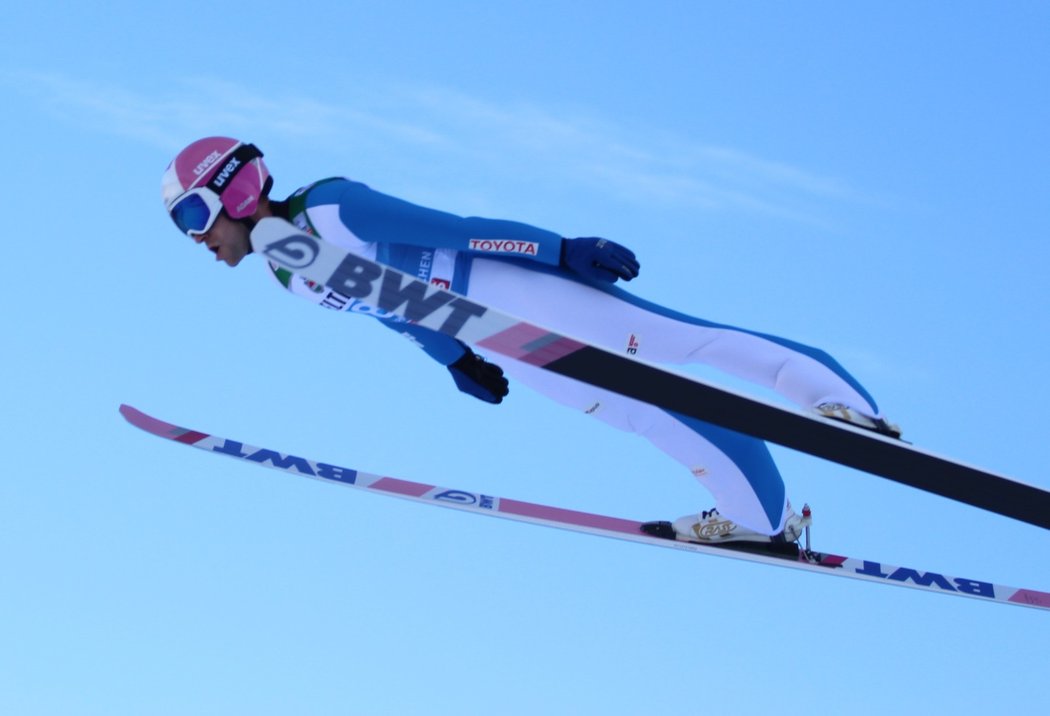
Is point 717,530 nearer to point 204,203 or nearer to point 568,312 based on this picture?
point 568,312

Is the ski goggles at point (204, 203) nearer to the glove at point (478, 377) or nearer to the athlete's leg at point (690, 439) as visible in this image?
the athlete's leg at point (690, 439)

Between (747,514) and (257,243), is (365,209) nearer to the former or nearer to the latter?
(257,243)

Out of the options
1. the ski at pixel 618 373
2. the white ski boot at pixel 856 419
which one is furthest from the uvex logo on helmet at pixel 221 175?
the white ski boot at pixel 856 419

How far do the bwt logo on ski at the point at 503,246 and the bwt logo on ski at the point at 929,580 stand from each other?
2542 mm

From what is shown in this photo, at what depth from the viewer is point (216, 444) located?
287 inches

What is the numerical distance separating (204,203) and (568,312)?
1.50 metres

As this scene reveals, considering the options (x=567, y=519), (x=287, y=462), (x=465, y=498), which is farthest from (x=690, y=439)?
(x=287, y=462)

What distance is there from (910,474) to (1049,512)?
699mm

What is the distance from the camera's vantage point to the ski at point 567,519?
6.63 meters

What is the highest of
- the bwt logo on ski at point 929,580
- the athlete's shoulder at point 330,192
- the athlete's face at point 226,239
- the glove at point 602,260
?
the athlete's shoulder at point 330,192

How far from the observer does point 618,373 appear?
507 cm

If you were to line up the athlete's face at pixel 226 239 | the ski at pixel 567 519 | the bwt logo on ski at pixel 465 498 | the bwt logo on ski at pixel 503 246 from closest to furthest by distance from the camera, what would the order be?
the bwt logo on ski at pixel 503 246 → the athlete's face at pixel 226 239 → the ski at pixel 567 519 → the bwt logo on ski at pixel 465 498

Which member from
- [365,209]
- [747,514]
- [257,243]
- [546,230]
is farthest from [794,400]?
[257,243]

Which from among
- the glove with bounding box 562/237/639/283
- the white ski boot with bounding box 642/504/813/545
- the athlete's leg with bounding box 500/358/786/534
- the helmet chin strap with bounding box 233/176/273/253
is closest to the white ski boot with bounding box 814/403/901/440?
the athlete's leg with bounding box 500/358/786/534
